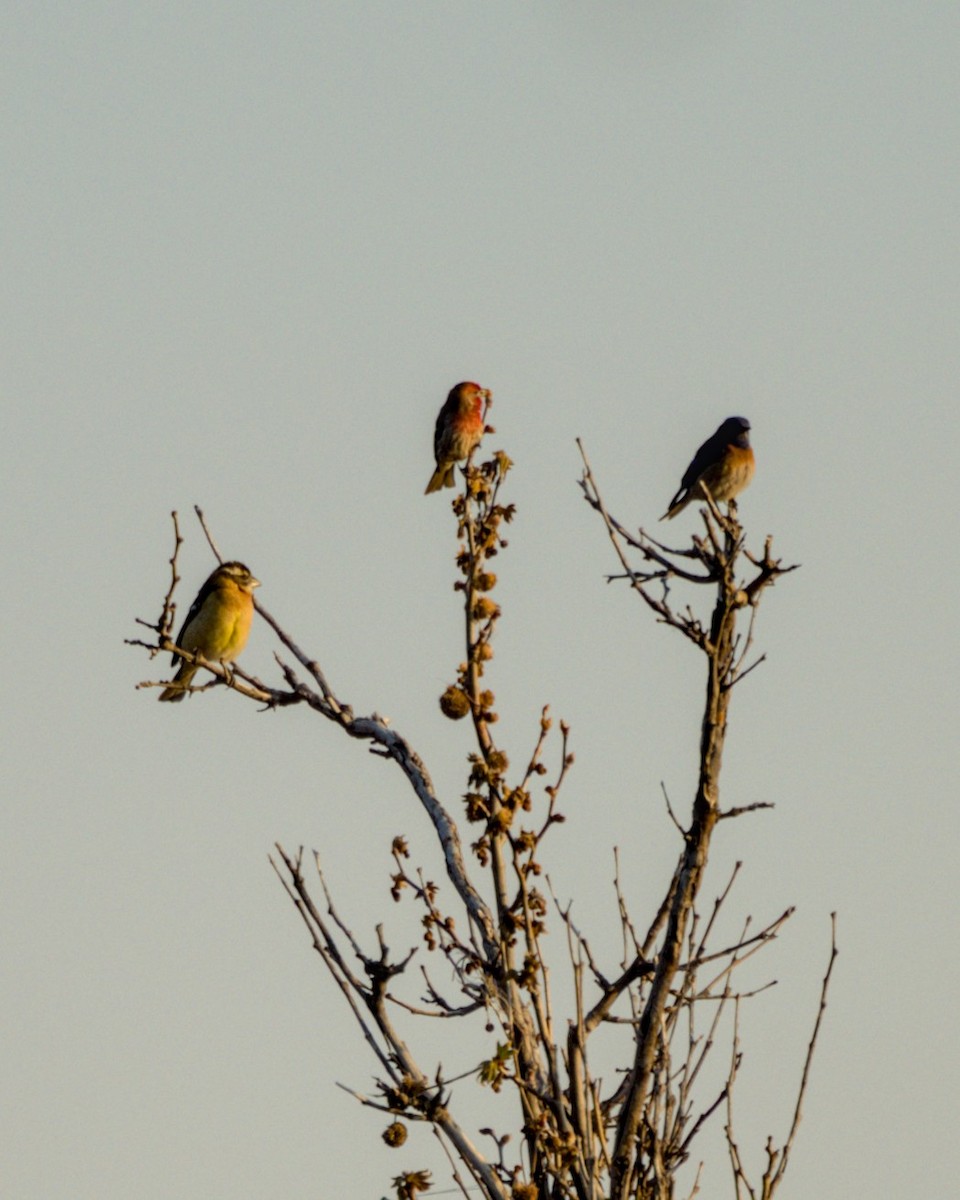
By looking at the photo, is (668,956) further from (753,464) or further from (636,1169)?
(753,464)

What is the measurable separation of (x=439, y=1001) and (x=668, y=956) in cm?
78

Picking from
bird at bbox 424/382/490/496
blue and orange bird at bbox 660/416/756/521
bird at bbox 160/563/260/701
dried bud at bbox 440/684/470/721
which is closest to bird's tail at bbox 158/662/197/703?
bird at bbox 160/563/260/701

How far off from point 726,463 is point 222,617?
3.14m

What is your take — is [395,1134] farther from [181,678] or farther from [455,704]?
[181,678]

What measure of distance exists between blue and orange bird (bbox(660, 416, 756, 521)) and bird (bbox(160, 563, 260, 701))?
109 inches

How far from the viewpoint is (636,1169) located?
A: 5.19 metres

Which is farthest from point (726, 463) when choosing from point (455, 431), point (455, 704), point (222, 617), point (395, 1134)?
point (395, 1134)

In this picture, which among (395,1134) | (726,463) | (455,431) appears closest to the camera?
(395,1134)

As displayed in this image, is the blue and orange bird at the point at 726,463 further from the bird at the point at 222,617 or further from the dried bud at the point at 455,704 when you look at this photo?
the dried bud at the point at 455,704

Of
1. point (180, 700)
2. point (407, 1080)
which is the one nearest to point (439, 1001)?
point (407, 1080)

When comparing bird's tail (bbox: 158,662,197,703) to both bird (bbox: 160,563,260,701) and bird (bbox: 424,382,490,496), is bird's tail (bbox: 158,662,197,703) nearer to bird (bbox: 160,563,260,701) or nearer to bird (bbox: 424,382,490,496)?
bird (bbox: 160,563,260,701)

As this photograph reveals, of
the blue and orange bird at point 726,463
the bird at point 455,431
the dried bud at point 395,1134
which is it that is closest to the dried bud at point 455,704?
the dried bud at point 395,1134

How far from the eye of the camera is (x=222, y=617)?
10.7 m

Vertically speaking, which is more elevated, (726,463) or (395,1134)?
(726,463)
